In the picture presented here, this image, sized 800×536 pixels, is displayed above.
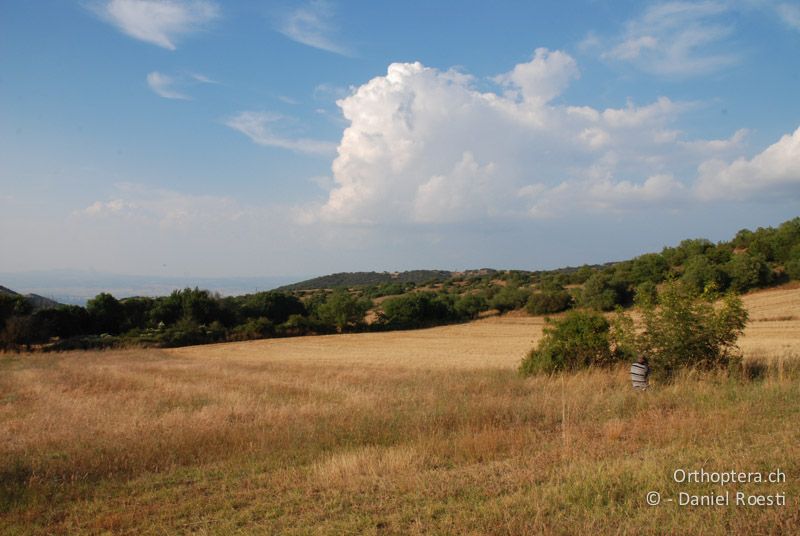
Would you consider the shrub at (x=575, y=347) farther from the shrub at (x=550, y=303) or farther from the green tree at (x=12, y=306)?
the shrub at (x=550, y=303)

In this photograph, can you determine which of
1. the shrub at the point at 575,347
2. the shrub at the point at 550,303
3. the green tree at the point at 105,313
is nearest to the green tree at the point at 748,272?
the shrub at the point at 550,303

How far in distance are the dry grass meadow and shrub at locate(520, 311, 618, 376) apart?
5.21 ft

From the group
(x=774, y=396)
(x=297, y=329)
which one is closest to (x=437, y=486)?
(x=774, y=396)

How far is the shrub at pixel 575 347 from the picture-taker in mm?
16953

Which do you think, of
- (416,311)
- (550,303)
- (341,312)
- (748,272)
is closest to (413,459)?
(341,312)

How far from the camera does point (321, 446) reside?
344 inches

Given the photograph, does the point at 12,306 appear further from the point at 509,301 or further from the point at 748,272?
the point at 748,272

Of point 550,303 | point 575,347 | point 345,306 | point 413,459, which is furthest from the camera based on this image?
point 550,303

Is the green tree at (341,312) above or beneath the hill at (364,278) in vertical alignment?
beneath

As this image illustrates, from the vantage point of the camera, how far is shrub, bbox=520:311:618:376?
17.0 m

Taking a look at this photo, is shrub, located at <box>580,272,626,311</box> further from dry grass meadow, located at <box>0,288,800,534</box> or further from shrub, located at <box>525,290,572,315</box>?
dry grass meadow, located at <box>0,288,800,534</box>

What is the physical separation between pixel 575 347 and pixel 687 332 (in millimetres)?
3463

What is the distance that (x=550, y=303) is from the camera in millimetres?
66625

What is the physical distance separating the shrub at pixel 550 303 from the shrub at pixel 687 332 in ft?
170
